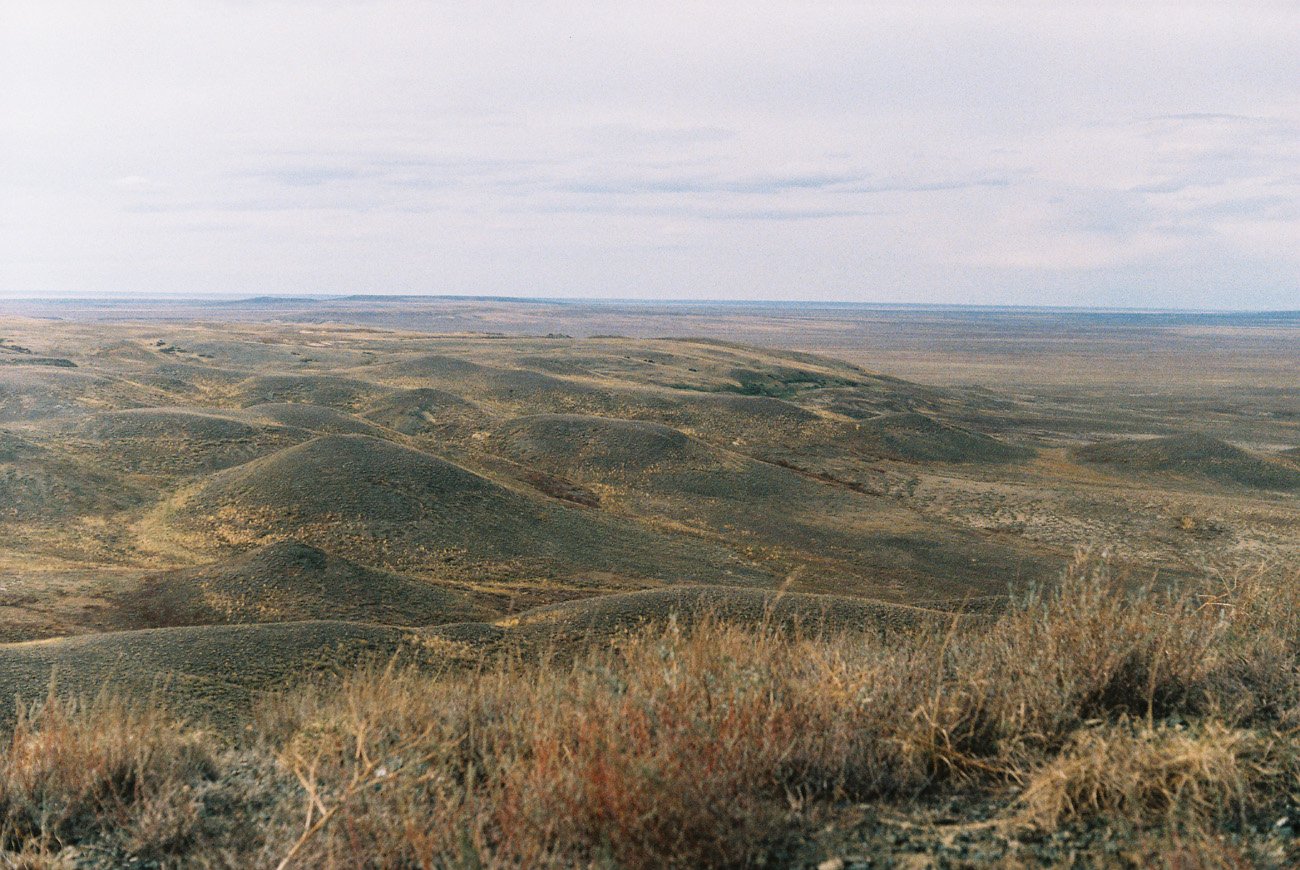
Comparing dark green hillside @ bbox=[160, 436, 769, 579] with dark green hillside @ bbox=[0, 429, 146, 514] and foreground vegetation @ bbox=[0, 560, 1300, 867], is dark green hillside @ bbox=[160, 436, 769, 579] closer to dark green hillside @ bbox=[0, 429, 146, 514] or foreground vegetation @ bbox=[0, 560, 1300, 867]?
dark green hillside @ bbox=[0, 429, 146, 514]

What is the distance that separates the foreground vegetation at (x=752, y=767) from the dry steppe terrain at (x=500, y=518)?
0.21 metres

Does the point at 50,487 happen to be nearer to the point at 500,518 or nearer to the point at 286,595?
the point at 500,518

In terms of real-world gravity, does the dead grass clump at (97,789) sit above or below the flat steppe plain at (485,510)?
above

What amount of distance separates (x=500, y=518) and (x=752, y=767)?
20398 mm

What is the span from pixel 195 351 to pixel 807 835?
222 ft

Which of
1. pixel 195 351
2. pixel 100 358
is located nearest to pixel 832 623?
pixel 100 358

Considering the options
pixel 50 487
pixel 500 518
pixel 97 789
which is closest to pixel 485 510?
pixel 500 518

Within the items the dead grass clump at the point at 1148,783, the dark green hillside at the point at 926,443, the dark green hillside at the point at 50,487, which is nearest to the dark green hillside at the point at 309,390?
the dark green hillside at the point at 50,487

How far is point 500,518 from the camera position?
24.8 m

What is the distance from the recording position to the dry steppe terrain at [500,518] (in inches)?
460

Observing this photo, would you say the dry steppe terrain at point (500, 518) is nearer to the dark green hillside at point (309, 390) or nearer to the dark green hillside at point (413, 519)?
the dark green hillside at point (413, 519)

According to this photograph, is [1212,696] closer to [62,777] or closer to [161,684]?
[62,777]

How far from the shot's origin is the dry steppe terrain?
1170 cm

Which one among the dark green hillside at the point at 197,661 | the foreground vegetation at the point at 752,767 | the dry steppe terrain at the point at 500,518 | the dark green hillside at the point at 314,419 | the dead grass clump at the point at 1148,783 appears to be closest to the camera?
the foreground vegetation at the point at 752,767
